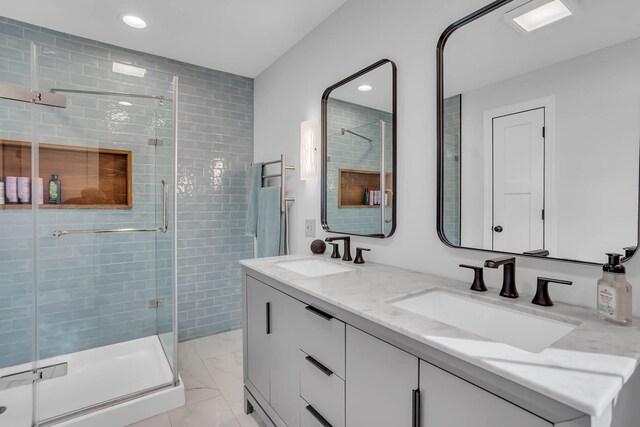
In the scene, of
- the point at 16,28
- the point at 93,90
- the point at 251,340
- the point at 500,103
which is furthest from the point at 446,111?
the point at 16,28

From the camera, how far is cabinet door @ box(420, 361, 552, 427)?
0.65m

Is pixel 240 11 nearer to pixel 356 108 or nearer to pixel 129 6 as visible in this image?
pixel 129 6

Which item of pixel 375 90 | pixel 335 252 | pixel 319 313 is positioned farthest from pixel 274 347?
pixel 375 90

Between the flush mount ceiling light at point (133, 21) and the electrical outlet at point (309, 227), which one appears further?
the electrical outlet at point (309, 227)

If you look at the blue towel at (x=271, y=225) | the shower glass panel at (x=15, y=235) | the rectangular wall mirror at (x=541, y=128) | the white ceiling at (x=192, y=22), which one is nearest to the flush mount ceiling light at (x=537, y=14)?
the rectangular wall mirror at (x=541, y=128)

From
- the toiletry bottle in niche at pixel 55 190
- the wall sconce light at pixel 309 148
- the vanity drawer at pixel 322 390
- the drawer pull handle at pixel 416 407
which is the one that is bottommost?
the vanity drawer at pixel 322 390

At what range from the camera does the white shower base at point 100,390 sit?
1.73m

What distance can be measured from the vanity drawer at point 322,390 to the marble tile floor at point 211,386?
736 mm

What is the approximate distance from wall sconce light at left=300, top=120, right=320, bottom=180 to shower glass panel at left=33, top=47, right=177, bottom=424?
3.01ft

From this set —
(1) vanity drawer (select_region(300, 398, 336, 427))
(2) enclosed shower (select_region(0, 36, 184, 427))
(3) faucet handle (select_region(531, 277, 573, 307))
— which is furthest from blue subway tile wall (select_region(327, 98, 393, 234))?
(2) enclosed shower (select_region(0, 36, 184, 427))

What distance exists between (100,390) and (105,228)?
3.75 feet

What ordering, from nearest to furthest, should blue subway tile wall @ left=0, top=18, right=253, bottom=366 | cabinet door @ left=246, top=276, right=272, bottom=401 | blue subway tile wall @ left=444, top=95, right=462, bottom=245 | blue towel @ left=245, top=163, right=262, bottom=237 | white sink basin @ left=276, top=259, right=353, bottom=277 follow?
blue subway tile wall @ left=444, top=95, right=462, bottom=245
cabinet door @ left=246, top=276, right=272, bottom=401
white sink basin @ left=276, top=259, right=353, bottom=277
blue subway tile wall @ left=0, top=18, right=253, bottom=366
blue towel @ left=245, top=163, right=262, bottom=237

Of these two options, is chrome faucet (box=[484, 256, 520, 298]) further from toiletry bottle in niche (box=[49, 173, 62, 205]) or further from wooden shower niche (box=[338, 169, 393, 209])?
toiletry bottle in niche (box=[49, 173, 62, 205])

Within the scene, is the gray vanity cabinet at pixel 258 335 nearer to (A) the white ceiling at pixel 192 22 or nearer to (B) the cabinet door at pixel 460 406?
(B) the cabinet door at pixel 460 406
